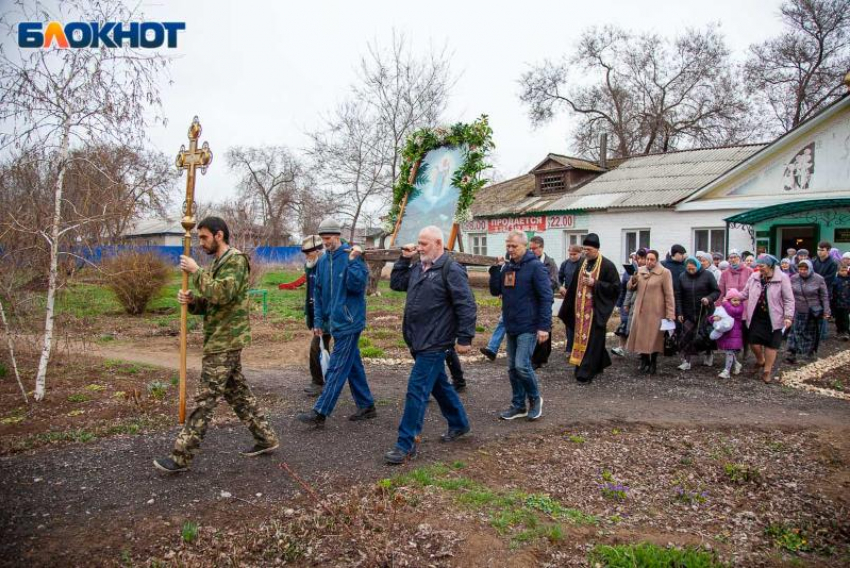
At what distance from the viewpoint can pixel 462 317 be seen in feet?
16.9

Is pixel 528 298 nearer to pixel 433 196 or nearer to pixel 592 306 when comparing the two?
pixel 592 306

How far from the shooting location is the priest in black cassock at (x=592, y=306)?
8.43m

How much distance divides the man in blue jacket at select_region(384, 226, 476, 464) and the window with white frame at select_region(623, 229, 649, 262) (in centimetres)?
1924

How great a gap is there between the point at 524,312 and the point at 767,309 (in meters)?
4.62

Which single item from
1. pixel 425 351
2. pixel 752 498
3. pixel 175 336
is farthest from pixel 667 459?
pixel 175 336

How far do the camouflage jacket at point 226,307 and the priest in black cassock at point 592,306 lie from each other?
520 centimetres

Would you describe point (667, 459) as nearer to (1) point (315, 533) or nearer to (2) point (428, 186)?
(1) point (315, 533)

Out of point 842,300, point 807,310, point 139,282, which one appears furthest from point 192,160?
point 842,300

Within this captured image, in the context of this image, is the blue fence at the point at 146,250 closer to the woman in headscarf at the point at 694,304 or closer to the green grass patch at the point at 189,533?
the green grass patch at the point at 189,533

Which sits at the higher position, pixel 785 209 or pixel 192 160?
pixel 785 209

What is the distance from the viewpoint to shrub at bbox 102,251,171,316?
14.9m

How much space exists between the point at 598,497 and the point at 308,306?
4.20 meters

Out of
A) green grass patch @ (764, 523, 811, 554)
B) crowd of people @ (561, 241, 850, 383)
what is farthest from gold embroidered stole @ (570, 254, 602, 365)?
green grass patch @ (764, 523, 811, 554)

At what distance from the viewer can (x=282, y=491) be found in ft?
14.6
